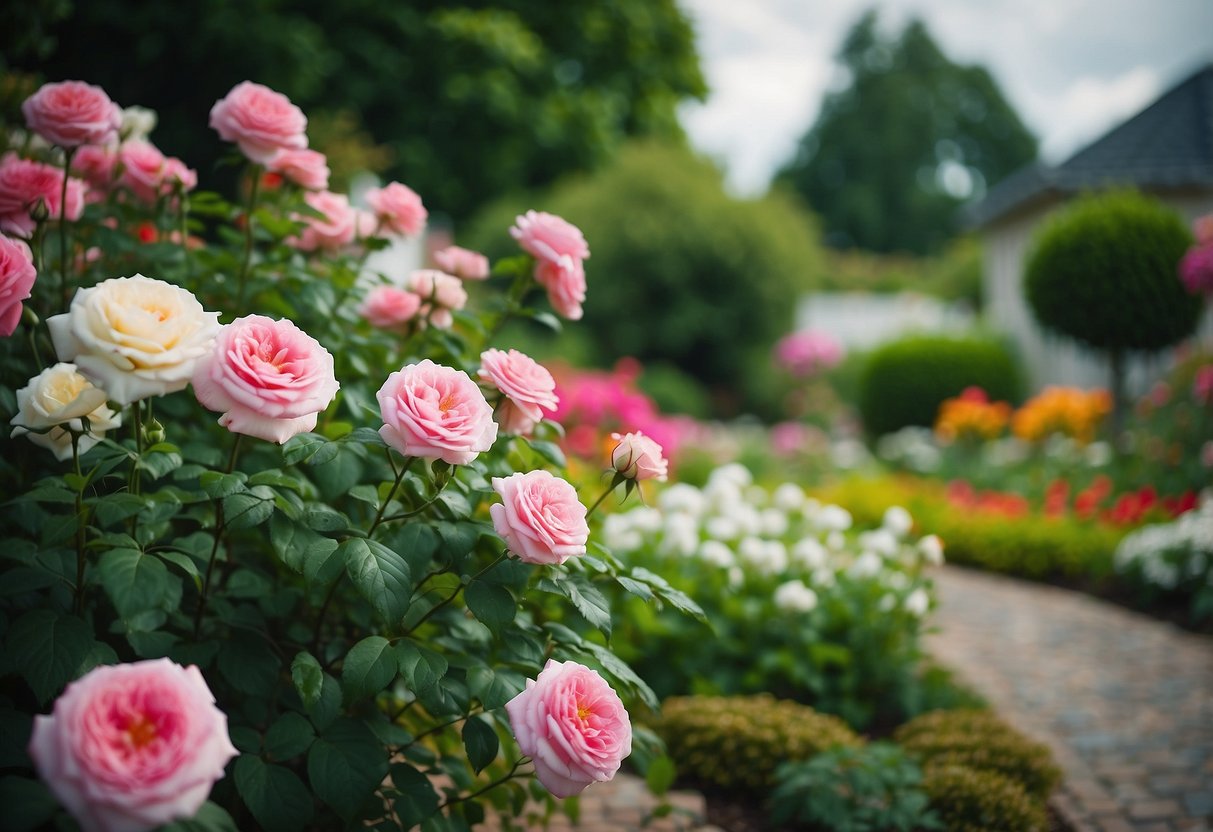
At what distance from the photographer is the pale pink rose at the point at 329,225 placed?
2166mm

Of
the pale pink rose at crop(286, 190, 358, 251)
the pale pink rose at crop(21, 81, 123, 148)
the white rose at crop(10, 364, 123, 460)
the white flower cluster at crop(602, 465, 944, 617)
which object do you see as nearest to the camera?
the white rose at crop(10, 364, 123, 460)

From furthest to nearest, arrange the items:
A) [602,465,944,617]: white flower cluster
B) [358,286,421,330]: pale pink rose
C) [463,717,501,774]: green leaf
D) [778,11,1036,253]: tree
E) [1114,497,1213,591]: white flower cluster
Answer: [778,11,1036,253]: tree
[1114,497,1213,591]: white flower cluster
[602,465,944,617]: white flower cluster
[358,286,421,330]: pale pink rose
[463,717,501,774]: green leaf

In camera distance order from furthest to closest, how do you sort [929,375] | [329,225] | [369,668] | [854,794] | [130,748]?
[929,375] < [854,794] < [329,225] < [369,668] < [130,748]

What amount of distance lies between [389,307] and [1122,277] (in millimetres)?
7565

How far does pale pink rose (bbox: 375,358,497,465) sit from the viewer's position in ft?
4.12

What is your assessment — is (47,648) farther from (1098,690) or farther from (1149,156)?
(1149,156)

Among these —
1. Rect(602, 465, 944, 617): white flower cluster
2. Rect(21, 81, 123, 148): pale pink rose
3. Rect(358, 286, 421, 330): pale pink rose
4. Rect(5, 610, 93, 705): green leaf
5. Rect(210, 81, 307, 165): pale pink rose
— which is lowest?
Rect(5, 610, 93, 705): green leaf

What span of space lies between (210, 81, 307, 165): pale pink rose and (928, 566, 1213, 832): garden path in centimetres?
278

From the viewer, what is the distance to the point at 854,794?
2.37 metres

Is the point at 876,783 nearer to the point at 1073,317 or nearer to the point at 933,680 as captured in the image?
the point at 933,680

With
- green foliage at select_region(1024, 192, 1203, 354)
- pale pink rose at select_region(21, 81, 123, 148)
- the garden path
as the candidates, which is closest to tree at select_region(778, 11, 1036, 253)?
green foliage at select_region(1024, 192, 1203, 354)

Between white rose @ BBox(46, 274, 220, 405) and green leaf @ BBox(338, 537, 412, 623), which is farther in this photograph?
green leaf @ BBox(338, 537, 412, 623)

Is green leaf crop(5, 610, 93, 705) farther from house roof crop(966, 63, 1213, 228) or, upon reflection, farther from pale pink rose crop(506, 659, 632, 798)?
house roof crop(966, 63, 1213, 228)

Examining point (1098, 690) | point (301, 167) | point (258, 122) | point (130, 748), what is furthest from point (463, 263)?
point (1098, 690)
